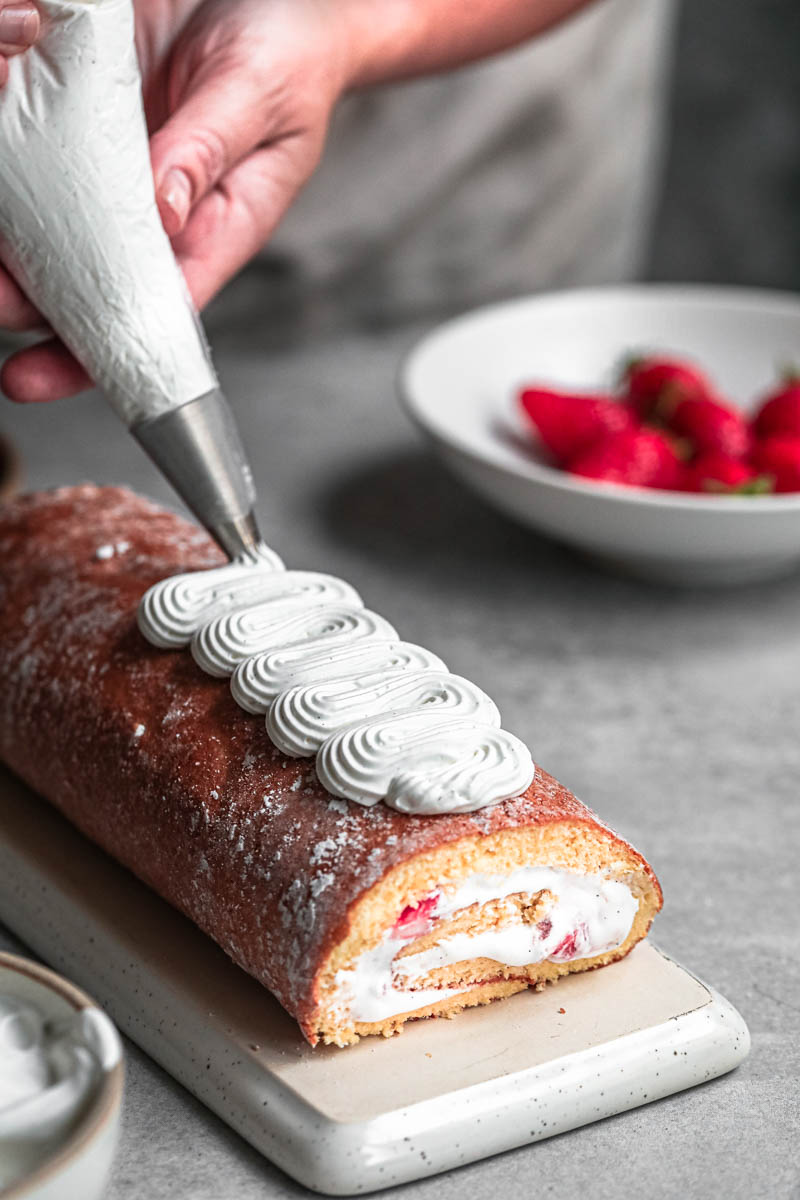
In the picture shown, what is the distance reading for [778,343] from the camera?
2398 mm

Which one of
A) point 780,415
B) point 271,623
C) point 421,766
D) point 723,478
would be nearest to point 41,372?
point 271,623

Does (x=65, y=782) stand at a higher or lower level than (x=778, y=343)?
higher

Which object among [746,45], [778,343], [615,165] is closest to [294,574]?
[778,343]

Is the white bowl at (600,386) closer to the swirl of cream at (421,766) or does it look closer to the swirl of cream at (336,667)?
the swirl of cream at (336,667)

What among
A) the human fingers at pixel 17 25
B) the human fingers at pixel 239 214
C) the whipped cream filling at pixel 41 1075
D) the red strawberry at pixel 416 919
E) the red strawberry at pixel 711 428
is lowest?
the red strawberry at pixel 711 428

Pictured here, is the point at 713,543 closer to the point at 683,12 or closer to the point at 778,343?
the point at 778,343

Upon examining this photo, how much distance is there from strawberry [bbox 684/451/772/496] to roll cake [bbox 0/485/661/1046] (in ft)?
2.34

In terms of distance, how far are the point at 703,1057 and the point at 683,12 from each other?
3083 millimetres

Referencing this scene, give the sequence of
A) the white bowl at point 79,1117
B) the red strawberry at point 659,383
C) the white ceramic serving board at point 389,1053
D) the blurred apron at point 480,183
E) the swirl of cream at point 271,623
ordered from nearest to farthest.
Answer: the white bowl at point 79,1117 < the white ceramic serving board at point 389,1053 < the swirl of cream at point 271,623 < the red strawberry at point 659,383 < the blurred apron at point 480,183

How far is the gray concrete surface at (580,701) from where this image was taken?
3.57ft

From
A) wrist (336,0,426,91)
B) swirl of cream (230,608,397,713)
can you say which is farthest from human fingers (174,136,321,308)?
swirl of cream (230,608,397,713)

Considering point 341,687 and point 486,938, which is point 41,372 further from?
point 486,938

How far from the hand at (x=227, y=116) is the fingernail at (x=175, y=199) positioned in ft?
0.09

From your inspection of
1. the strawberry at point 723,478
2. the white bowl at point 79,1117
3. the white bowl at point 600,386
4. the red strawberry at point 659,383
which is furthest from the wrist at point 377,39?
the white bowl at point 79,1117
